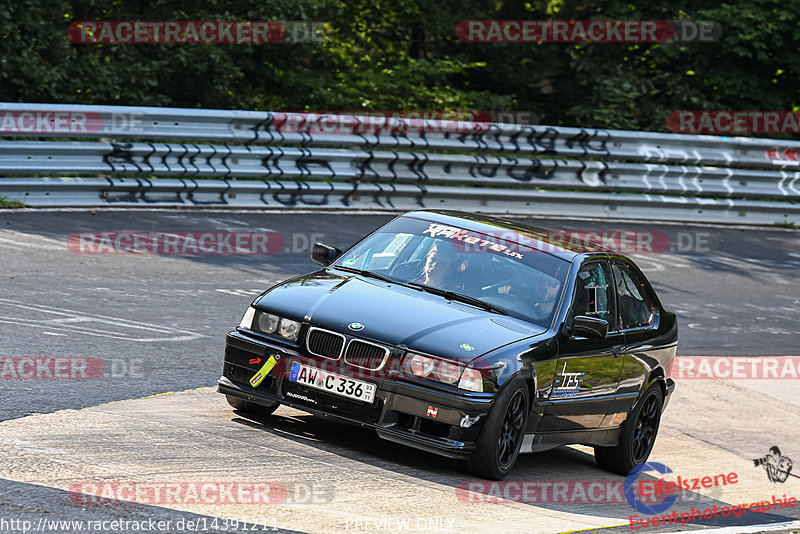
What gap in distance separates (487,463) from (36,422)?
98.8 inches

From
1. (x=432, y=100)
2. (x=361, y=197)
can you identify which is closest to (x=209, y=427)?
(x=361, y=197)

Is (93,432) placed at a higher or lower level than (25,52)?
lower

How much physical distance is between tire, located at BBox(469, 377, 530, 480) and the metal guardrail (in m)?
8.65

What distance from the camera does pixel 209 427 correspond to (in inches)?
284

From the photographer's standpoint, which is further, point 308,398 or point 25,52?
point 25,52

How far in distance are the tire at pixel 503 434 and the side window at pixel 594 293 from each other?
910 millimetres

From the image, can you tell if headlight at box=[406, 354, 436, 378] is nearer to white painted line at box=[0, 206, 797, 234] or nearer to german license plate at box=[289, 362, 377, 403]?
german license plate at box=[289, 362, 377, 403]

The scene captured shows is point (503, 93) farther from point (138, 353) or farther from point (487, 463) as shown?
point (487, 463)

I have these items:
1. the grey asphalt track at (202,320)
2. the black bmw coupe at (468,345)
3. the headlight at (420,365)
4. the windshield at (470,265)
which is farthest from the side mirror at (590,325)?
the headlight at (420,365)

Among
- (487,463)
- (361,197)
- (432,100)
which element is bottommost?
(487,463)

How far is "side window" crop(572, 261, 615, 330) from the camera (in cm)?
795

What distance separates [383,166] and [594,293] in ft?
32.0

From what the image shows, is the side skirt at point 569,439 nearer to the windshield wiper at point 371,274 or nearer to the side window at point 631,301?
the side window at point 631,301

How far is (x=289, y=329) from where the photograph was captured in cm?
719
